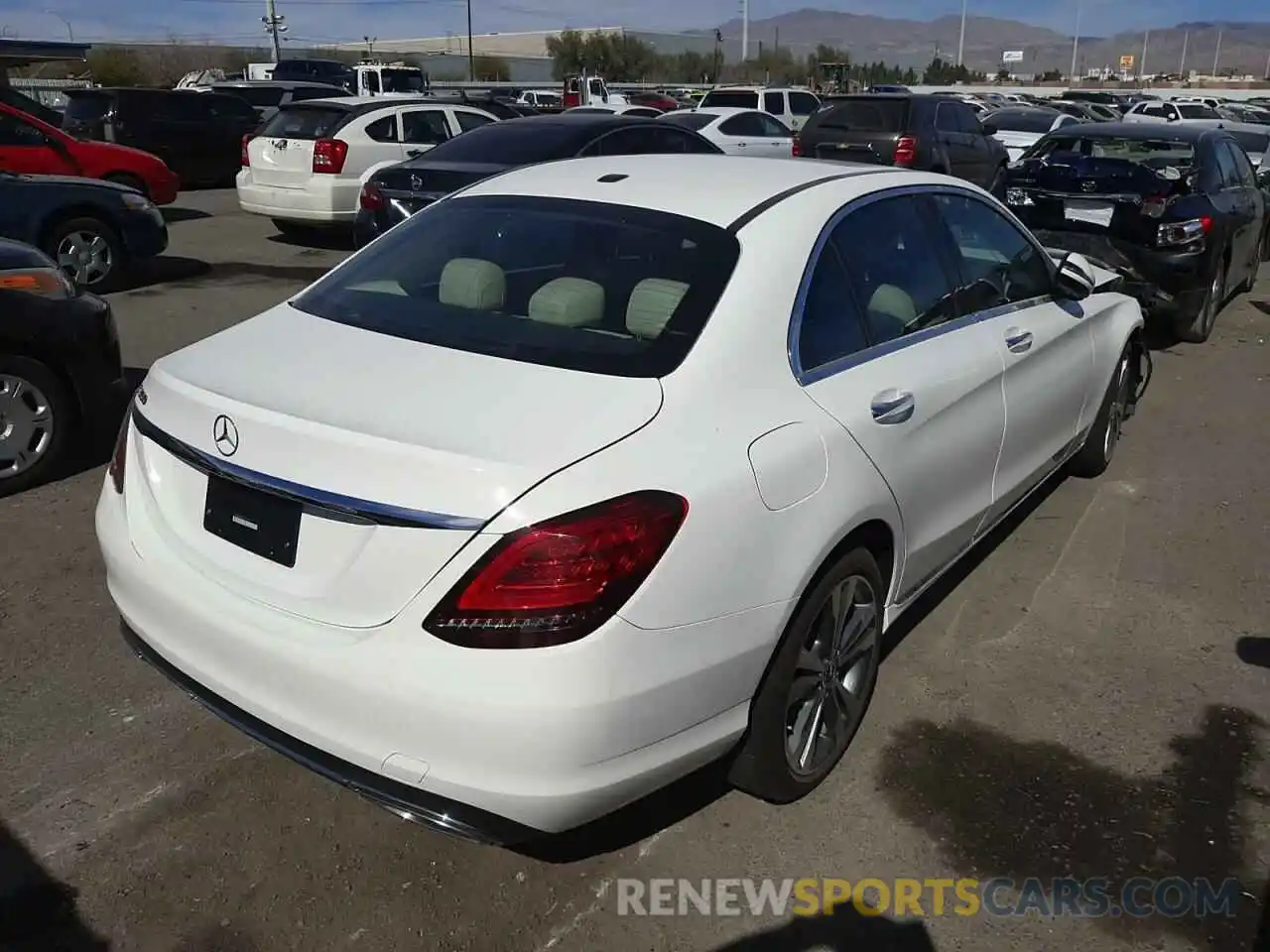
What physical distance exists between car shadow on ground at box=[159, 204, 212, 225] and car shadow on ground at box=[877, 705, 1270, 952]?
1400 cm

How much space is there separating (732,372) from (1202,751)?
198 cm

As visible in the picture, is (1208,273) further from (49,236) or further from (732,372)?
(49,236)

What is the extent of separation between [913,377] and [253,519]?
192 cm

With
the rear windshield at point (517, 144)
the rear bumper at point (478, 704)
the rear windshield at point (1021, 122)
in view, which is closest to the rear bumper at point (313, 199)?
the rear windshield at point (517, 144)

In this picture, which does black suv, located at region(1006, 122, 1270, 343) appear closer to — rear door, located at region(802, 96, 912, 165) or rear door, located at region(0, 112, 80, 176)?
rear door, located at region(802, 96, 912, 165)

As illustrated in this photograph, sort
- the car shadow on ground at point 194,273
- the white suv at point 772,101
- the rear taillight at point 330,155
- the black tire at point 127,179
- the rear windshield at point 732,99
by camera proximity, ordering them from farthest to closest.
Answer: the rear windshield at point 732,99 < the white suv at point 772,101 < the black tire at point 127,179 < the rear taillight at point 330,155 < the car shadow on ground at point 194,273

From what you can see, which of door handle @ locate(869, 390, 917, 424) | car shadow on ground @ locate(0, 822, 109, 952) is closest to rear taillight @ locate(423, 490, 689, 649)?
door handle @ locate(869, 390, 917, 424)

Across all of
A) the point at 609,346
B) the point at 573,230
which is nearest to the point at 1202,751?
the point at 609,346

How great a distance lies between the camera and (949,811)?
3.02 meters

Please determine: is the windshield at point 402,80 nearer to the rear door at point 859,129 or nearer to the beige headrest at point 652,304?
the rear door at point 859,129

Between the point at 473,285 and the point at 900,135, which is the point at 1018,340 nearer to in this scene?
the point at 473,285

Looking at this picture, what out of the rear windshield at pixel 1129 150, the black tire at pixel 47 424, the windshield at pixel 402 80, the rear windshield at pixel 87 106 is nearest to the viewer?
the black tire at pixel 47 424

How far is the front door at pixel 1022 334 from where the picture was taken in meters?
3.93
